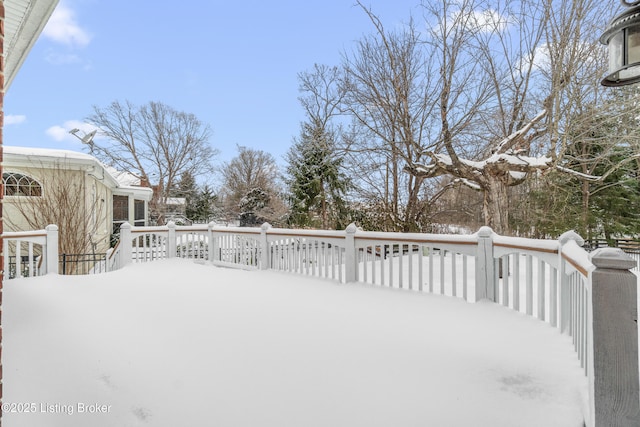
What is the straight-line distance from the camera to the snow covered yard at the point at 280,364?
1.85 meters

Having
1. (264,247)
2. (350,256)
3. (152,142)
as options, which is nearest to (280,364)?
(350,256)

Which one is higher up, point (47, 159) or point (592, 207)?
point (47, 159)

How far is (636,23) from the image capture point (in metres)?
2.43

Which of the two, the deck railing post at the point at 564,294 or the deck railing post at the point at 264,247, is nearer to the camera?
the deck railing post at the point at 564,294

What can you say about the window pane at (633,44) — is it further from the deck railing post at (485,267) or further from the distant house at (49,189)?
the distant house at (49,189)

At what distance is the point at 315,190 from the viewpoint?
1455 centimetres

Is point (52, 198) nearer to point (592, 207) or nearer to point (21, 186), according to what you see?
point (21, 186)

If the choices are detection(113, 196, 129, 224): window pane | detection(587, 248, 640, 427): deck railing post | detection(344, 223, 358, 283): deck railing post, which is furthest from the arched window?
detection(587, 248, 640, 427): deck railing post

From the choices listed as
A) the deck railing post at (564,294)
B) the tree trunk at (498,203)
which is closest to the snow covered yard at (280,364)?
the deck railing post at (564,294)

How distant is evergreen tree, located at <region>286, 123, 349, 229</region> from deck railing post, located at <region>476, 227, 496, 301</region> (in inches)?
402

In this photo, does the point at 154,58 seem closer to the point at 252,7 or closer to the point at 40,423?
the point at 252,7

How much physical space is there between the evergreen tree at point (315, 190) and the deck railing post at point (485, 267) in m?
10.2

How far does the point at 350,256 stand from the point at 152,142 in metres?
19.5

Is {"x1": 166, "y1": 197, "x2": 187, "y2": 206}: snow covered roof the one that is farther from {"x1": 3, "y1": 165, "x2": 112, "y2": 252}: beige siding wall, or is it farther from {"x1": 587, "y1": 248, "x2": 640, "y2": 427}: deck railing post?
{"x1": 587, "y1": 248, "x2": 640, "y2": 427}: deck railing post
